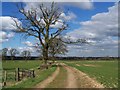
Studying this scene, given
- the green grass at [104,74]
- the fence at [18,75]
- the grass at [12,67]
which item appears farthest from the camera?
the grass at [12,67]

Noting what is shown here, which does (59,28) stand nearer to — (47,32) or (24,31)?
(47,32)

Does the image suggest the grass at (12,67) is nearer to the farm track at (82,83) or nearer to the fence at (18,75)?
the fence at (18,75)

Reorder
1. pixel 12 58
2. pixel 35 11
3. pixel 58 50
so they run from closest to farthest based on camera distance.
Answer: pixel 35 11 < pixel 58 50 < pixel 12 58

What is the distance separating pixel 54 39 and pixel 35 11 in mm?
7255

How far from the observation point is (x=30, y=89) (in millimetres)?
18469

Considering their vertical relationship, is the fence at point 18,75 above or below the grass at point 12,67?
above

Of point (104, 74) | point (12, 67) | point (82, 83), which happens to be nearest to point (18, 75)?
point (82, 83)

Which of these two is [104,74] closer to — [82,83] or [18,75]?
[18,75]

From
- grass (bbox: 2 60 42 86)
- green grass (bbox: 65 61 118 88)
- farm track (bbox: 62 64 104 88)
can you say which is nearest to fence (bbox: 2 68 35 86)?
grass (bbox: 2 60 42 86)

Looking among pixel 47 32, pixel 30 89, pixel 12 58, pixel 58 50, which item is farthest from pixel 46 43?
pixel 12 58

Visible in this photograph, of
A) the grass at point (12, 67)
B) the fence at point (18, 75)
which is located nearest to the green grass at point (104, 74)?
the fence at point (18, 75)

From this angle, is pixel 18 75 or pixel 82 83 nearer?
pixel 82 83

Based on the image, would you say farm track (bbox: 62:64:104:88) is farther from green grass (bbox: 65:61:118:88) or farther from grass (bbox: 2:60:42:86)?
grass (bbox: 2:60:42:86)

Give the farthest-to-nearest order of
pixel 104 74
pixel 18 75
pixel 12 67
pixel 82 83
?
pixel 12 67 < pixel 104 74 < pixel 18 75 < pixel 82 83
